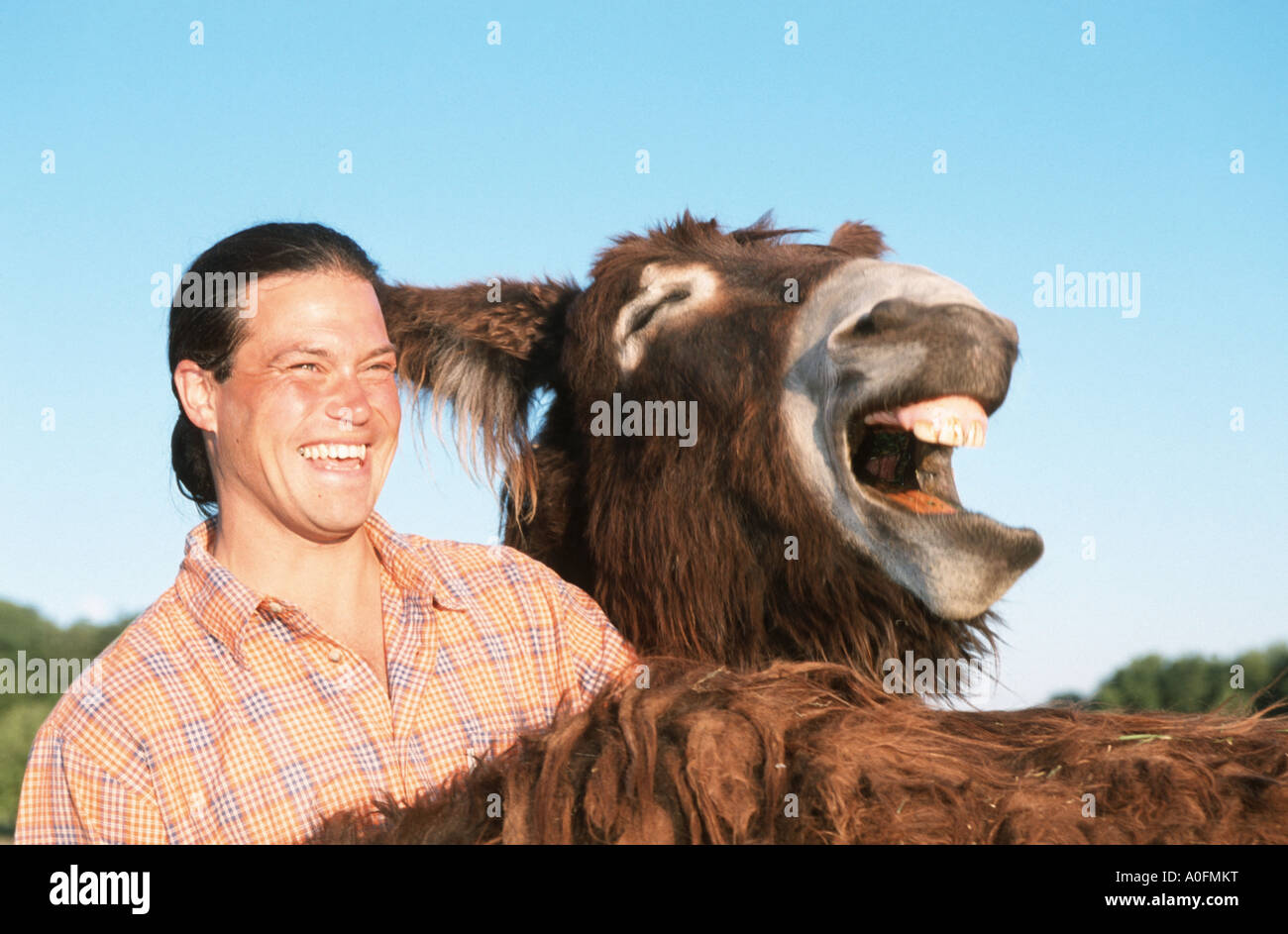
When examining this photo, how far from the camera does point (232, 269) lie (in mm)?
2926

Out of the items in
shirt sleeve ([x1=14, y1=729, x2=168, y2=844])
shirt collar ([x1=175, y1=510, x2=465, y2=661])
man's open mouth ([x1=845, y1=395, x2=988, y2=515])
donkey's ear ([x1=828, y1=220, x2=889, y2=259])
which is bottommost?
shirt sleeve ([x1=14, y1=729, x2=168, y2=844])

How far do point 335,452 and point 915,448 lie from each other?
1.54 metres

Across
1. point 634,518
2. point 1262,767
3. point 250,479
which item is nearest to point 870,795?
point 1262,767

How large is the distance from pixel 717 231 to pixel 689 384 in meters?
0.68

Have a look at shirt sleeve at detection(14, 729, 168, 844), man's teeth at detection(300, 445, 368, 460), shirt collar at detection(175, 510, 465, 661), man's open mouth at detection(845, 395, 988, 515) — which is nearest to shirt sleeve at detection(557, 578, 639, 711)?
shirt collar at detection(175, 510, 465, 661)

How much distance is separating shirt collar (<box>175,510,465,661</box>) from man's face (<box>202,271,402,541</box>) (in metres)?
0.17

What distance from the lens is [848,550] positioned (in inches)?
121

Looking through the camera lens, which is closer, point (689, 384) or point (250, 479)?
point (250, 479)

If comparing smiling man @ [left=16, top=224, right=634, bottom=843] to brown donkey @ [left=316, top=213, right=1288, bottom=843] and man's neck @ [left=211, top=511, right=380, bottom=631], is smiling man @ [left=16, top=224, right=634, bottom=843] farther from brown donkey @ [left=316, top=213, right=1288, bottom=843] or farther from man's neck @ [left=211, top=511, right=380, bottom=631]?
brown donkey @ [left=316, top=213, right=1288, bottom=843]

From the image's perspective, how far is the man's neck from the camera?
115 inches

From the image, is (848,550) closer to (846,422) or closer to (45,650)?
(846,422)

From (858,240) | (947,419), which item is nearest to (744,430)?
(947,419)

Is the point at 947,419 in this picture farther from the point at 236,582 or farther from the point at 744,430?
the point at 236,582

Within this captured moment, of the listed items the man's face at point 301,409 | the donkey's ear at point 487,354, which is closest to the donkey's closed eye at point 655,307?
the donkey's ear at point 487,354
